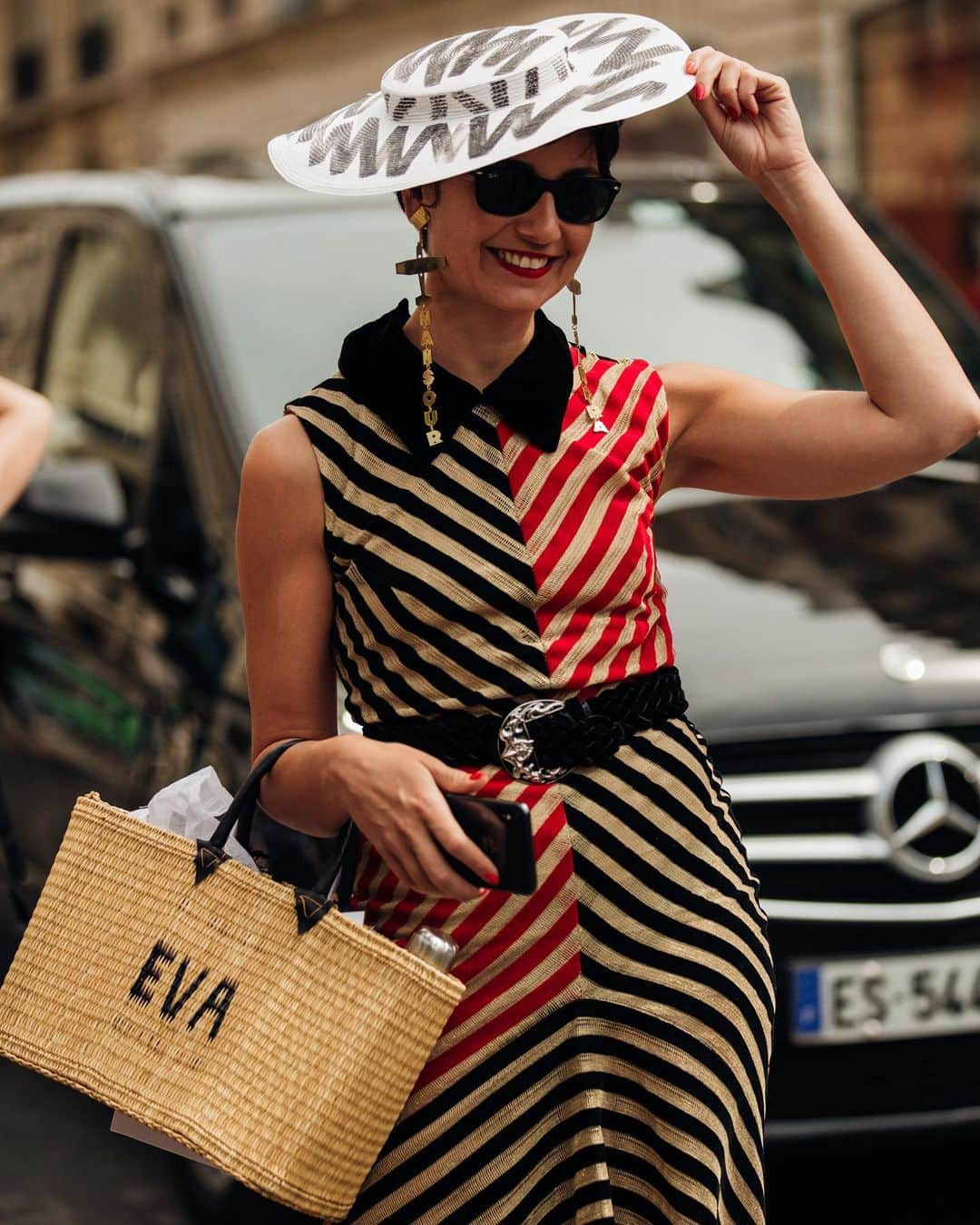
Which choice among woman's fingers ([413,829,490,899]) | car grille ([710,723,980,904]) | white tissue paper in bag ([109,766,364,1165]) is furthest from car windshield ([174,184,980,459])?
woman's fingers ([413,829,490,899])

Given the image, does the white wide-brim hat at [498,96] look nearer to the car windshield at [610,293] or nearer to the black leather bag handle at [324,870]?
the black leather bag handle at [324,870]

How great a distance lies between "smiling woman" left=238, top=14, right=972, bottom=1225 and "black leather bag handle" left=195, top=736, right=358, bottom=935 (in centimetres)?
2

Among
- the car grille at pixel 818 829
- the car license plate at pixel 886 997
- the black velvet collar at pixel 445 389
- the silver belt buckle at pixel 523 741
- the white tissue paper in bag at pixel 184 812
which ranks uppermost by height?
the black velvet collar at pixel 445 389

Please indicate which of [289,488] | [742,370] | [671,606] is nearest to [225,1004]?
[289,488]

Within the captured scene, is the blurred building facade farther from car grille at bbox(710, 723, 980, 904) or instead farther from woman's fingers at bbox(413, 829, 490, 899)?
woman's fingers at bbox(413, 829, 490, 899)

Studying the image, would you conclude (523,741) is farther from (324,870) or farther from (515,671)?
(324,870)

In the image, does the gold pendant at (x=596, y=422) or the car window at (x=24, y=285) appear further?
the car window at (x=24, y=285)

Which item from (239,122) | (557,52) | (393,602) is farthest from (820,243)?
(239,122)

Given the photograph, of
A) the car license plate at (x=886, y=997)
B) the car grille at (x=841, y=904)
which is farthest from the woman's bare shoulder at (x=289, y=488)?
the car license plate at (x=886, y=997)

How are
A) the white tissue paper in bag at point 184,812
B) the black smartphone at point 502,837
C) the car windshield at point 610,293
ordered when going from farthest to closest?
the car windshield at point 610,293 → the white tissue paper in bag at point 184,812 → the black smartphone at point 502,837

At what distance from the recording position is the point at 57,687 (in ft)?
14.7

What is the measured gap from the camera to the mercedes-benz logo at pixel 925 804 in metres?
3.33

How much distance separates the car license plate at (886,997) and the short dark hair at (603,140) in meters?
1.56

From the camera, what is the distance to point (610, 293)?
4457 mm
